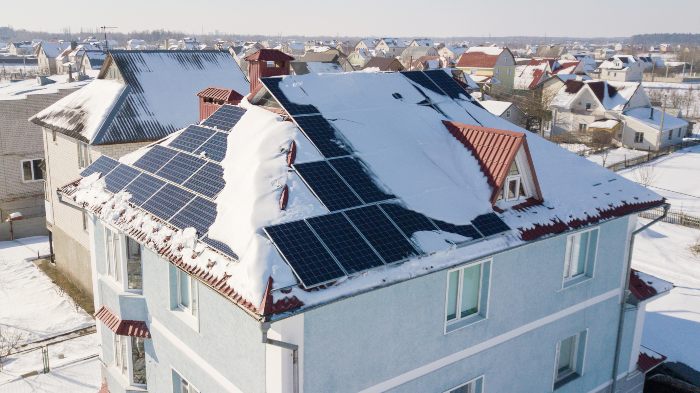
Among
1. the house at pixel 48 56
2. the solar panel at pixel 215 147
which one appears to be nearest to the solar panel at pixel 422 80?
the solar panel at pixel 215 147

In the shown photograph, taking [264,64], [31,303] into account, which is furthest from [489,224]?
[31,303]

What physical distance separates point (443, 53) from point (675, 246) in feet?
366

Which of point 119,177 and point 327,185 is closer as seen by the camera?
point 327,185

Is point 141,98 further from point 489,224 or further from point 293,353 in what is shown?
point 293,353

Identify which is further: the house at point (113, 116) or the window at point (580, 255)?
the house at point (113, 116)

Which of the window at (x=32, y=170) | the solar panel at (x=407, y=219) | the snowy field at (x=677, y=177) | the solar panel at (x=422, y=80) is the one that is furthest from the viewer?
the snowy field at (x=677, y=177)

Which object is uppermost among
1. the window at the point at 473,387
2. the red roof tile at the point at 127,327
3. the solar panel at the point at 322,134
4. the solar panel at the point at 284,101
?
the solar panel at the point at 284,101

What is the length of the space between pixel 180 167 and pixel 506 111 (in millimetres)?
49718

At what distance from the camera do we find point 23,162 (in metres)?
32.3

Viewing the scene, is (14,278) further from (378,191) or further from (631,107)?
(631,107)

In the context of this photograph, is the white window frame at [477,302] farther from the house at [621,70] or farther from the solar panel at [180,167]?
the house at [621,70]

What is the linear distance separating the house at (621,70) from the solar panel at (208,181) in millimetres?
112699

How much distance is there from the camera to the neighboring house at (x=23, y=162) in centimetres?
3144

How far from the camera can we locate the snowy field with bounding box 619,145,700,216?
1492 inches
